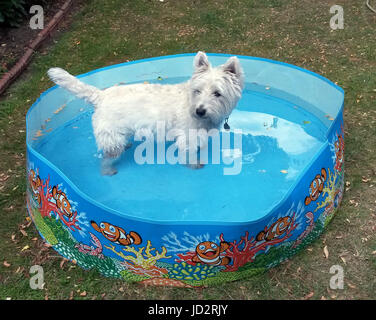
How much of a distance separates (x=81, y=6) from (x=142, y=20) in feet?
5.58

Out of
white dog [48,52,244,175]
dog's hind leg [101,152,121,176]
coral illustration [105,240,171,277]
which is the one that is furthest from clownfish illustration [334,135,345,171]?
dog's hind leg [101,152,121,176]

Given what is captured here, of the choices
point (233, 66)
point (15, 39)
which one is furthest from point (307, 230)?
point (15, 39)

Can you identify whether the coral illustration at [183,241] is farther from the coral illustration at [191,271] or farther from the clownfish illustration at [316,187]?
the clownfish illustration at [316,187]

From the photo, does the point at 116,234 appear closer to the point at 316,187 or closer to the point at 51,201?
the point at 51,201

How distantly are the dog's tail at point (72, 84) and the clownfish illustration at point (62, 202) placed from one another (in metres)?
1.25

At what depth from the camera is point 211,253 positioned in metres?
3.85

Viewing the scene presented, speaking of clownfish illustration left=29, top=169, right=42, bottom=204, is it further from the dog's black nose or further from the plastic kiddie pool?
the dog's black nose

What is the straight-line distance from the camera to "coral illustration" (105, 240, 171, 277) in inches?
153

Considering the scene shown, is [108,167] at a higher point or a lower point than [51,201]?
lower

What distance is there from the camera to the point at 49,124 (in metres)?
6.01

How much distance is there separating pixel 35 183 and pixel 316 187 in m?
3.00

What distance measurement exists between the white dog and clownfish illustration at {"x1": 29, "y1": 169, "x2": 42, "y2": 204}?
0.85 metres

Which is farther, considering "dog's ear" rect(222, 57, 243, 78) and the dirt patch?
the dirt patch
